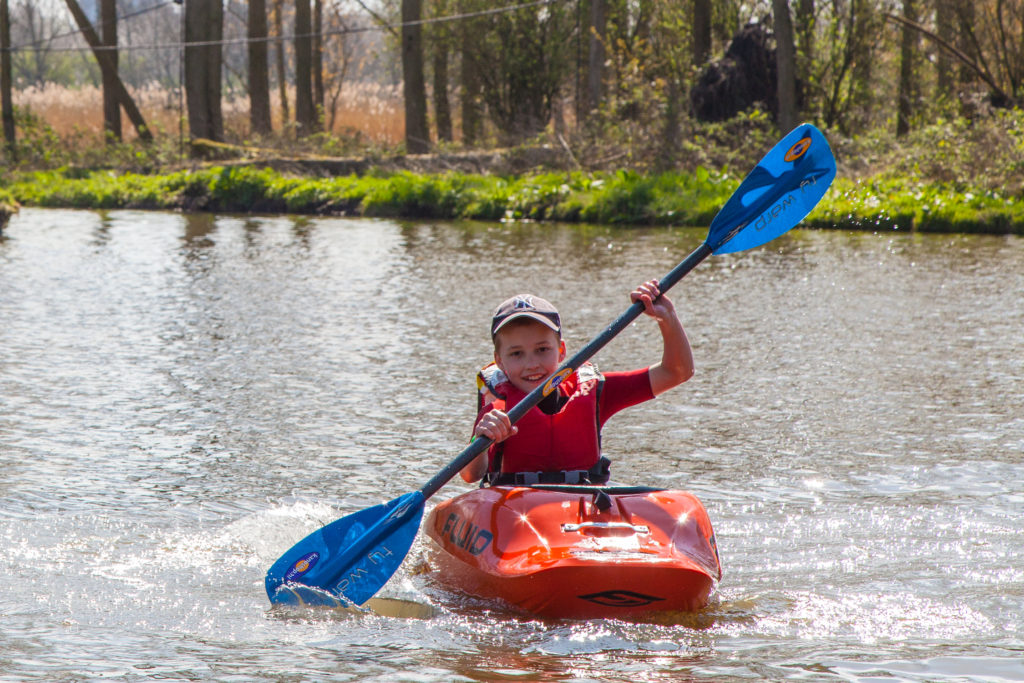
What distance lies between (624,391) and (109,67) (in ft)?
70.5

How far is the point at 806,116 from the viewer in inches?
688

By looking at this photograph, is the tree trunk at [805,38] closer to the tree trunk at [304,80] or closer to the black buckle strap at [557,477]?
the tree trunk at [304,80]

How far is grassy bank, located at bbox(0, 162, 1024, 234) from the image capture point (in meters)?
13.2

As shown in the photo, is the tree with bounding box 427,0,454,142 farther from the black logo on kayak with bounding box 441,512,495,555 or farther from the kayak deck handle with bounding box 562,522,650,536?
the kayak deck handle with bounding box 562,522,650,536

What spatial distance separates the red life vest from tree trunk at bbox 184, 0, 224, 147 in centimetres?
1841

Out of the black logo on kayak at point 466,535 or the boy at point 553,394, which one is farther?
the boy at point 553,394

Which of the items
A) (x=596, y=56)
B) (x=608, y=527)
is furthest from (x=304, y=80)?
(x=608, y=527)

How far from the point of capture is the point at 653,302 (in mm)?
3518

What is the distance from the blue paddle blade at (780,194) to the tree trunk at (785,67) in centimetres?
1205

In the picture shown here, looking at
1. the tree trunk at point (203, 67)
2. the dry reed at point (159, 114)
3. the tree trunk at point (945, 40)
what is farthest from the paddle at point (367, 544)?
the dry reed at point (159, 114)

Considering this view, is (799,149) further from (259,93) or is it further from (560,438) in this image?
(259,93)

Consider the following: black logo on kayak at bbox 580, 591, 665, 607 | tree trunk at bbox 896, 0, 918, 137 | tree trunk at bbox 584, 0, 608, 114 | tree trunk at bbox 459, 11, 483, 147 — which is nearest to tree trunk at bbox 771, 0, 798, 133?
tree trunk at bbox 896, 0, 918, 137

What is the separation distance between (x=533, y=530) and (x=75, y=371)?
409cm

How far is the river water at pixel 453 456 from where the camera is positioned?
2.98 m
